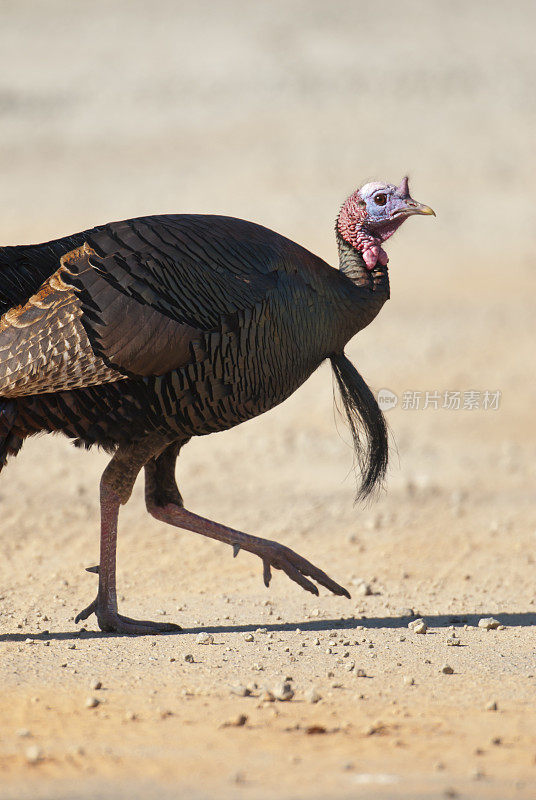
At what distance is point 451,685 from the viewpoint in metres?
5.20

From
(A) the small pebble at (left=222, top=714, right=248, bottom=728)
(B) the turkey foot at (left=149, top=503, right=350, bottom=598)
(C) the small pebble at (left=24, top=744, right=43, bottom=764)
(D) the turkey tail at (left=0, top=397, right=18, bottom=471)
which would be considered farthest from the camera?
(B) the turkey foot at (left=149, top=503, right=350, bottom=598)

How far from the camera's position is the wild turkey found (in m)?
5.75

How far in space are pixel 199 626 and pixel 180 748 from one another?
219 centimetres

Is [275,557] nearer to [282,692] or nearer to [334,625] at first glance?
[334,625]

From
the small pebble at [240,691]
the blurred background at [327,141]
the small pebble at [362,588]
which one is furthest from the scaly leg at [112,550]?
the blurred background at [327,141]

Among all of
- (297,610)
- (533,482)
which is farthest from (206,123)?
(297,610)

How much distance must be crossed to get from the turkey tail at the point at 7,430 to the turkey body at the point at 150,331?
2cm

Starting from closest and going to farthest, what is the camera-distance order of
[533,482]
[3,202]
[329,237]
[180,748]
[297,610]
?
1. [180,748]
2. [297,610]
3. [533,482]
4. [329,237]
5. [3,202]

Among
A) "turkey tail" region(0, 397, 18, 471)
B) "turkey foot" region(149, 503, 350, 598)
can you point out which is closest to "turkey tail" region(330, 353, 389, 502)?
"turkey foot" region(149, 503, 350, 598)

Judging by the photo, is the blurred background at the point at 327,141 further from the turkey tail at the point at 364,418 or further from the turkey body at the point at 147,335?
the turkey body at the point at 147,335

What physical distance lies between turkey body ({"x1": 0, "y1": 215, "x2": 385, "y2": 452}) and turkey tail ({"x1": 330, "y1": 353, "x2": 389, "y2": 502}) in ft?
1.41

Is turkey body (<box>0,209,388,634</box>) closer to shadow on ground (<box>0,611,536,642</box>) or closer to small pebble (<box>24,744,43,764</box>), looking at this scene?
shadow on ground (<box>0,611,536,642</box>)

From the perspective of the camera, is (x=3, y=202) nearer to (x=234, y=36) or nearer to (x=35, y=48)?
(x=35, y=48)

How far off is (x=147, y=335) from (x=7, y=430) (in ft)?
3.11
